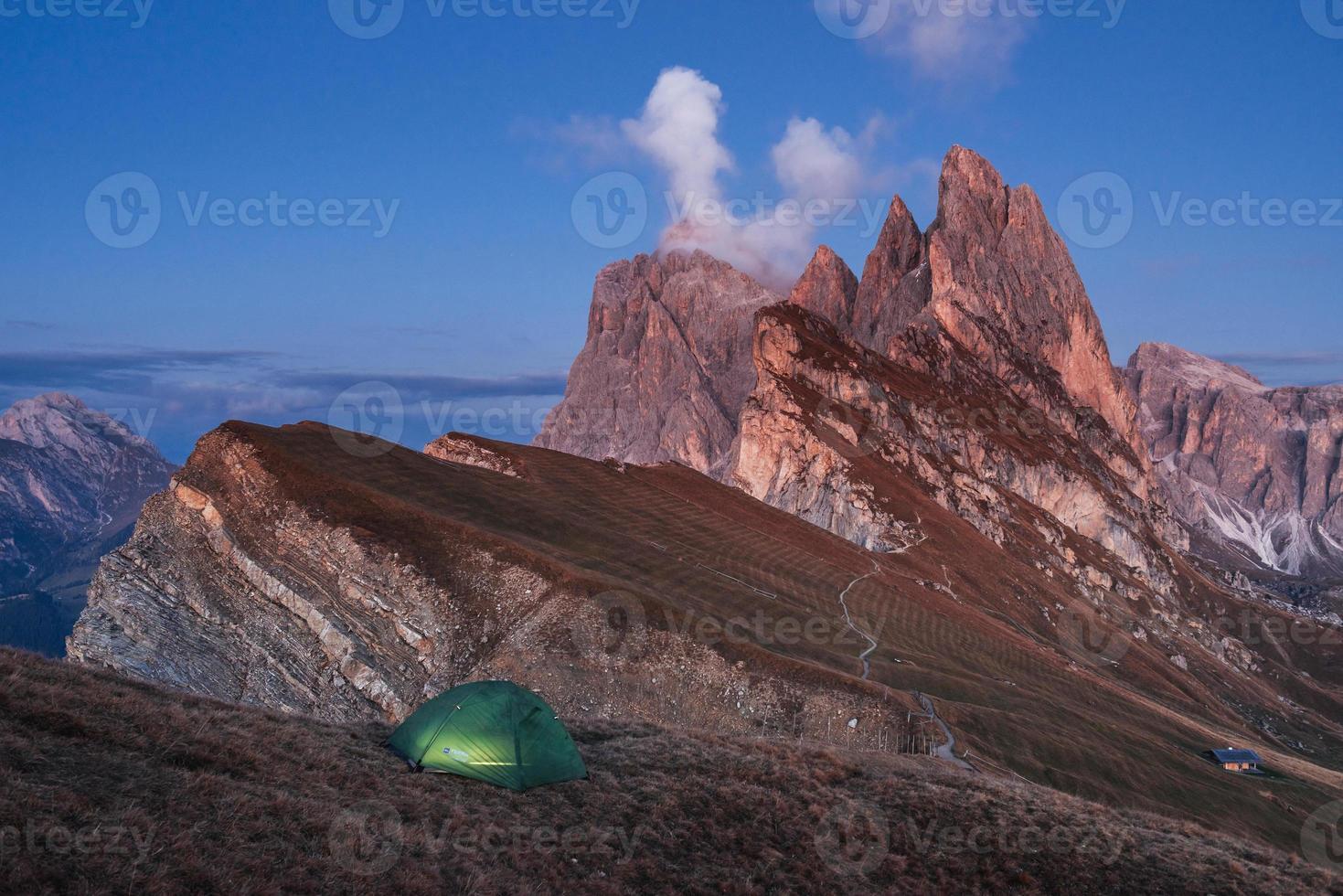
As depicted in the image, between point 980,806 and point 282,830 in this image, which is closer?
point 282,830

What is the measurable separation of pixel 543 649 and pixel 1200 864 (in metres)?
36.5

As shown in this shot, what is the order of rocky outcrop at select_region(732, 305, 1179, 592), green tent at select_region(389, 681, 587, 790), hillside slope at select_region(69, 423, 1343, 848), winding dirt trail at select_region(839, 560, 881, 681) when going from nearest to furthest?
green tent at select_region(389, 681, 587, 790)
hillside slope at select_region(69, 423, 1343, 848)
winding dirt trail at select_region(839, 560, 881, 681)
rocky outcrop at select_region(732, 305, 1179, 592)

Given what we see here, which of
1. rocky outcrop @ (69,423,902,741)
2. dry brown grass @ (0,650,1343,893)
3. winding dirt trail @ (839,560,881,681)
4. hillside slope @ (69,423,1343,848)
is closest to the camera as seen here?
dry brown grass @ (0,650,1343,893)

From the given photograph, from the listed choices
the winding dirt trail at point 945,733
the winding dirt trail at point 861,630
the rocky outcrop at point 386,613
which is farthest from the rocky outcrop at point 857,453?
the rocky outcrop at point 386,613

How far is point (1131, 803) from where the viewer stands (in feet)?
160

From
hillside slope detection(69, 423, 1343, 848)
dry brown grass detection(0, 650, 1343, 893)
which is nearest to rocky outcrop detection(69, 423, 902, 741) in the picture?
hillside slope detection(69, 423, 1343, 848)

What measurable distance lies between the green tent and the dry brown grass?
628 millimetres

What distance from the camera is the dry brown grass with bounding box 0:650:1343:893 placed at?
1185 cm

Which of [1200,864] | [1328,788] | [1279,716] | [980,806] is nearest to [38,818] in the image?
[980,806]

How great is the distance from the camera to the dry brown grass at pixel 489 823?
1185 cm

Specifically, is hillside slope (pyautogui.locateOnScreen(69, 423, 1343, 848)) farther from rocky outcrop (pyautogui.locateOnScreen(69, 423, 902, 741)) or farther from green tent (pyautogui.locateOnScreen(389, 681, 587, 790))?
green tent (pyautogui.locateOnScreen(389, 681, 587, 790))

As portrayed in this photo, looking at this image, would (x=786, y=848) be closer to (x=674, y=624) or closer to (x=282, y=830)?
(x=282, y=830)

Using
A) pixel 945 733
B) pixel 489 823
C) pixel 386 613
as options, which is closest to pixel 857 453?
pixel 945 733

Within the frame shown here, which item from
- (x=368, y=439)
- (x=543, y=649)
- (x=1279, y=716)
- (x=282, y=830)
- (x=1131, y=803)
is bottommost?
(x=1279, y=716)
